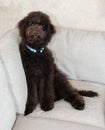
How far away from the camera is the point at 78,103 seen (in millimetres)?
1525

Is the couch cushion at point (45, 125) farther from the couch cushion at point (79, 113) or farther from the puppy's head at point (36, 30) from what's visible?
the puppy's head at point (36, 30)

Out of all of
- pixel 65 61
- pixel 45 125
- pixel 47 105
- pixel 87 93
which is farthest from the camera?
pixel 65 61

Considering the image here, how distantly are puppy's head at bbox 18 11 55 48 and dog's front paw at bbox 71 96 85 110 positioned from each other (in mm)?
398

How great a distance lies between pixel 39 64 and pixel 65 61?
1.08 ft

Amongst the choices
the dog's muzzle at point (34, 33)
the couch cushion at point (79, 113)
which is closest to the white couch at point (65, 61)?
the couch cushion at point (79, 113)

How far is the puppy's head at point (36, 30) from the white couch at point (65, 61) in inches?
3.6

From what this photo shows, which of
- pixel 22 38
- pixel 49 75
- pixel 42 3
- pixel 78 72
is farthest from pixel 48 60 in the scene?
pixel 42 3

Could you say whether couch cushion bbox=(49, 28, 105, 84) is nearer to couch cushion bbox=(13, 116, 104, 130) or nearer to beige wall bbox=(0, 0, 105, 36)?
beige wall bbox=(0, 0, 105, 36)

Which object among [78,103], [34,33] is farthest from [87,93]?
[34,33]

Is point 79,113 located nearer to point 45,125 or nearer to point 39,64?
point 45,125

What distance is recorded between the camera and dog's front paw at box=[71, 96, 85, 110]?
1514 millimetres

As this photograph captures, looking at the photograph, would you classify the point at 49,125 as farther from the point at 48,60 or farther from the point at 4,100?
the point at 48,60

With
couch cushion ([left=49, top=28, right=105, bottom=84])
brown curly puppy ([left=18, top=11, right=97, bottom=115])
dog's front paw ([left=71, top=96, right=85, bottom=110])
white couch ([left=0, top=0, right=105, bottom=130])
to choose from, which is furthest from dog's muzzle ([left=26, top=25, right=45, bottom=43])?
dog's front paw ([left=71, top=96, right=85, bottom=110])

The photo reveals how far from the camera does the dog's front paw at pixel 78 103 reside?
1514 millimetres
